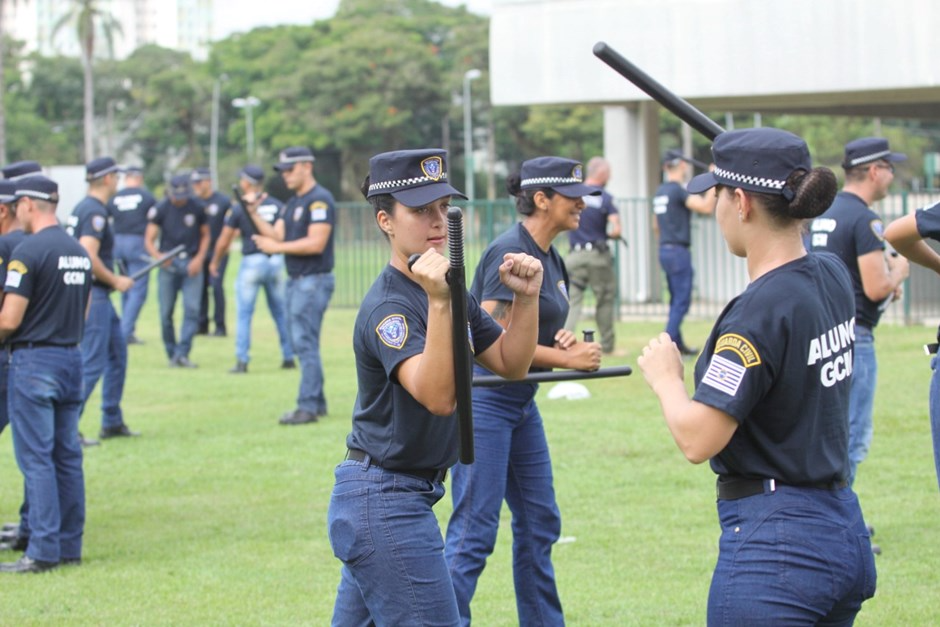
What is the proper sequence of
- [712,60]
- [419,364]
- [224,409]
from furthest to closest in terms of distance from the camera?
1. [712,60]
2. [224,409]
3. [419,364]

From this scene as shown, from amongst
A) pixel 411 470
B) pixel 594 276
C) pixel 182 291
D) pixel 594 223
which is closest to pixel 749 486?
pixel 411 470

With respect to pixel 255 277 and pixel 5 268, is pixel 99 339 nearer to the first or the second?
pixel 5 268

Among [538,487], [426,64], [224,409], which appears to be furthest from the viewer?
[426,64]

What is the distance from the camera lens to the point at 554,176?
609 centimetres

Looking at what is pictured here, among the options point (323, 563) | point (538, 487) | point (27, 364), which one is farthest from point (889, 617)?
point (27, 364)

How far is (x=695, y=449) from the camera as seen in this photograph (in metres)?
3.51

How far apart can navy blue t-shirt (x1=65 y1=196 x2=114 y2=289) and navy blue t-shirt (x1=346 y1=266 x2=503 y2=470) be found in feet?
22.7

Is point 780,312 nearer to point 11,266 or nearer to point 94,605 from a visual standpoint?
point 94,605

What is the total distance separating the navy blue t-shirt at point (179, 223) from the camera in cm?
1644

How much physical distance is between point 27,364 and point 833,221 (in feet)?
15.1

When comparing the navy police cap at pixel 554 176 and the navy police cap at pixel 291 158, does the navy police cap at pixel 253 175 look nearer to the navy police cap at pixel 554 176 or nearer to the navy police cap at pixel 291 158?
the navy police cap at pixel 291 158

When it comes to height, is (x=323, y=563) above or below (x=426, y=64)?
below

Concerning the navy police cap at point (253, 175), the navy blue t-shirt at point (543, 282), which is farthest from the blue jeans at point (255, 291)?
the navy blue t-shirt at point (543, 282)

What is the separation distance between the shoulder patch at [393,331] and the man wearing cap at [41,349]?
3.83 meters
